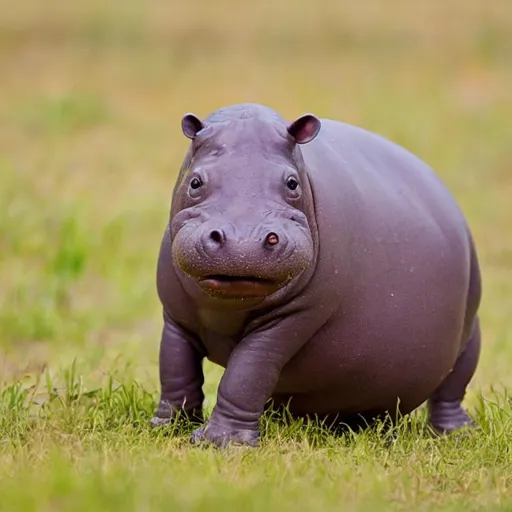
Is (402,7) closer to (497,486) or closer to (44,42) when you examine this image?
(44,42)

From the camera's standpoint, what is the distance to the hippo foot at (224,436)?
4480mm

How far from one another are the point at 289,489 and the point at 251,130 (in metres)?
1.42

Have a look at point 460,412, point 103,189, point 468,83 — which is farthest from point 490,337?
point 468,83

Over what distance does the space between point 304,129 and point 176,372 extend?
3.83 feet

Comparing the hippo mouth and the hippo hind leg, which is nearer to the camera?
the hippo mouth

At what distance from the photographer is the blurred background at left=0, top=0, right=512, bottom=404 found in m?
8.35

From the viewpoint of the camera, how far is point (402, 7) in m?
19.9

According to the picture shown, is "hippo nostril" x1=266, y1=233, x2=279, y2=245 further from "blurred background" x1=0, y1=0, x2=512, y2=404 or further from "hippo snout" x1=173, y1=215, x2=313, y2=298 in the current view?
"blurred background" x1=0, y1=0, x2=512, y2=404

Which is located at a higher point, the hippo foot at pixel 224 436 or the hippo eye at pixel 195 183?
the hippo eye at pixel 195 183

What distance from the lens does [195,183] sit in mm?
4375

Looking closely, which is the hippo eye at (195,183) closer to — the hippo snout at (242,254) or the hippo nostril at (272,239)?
the hippo snout at (242,254)

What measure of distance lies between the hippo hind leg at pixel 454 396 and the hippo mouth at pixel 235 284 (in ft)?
5.77

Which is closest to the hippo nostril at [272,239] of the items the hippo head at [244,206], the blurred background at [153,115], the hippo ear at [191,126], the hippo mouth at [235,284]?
the hippo head at [244,206]

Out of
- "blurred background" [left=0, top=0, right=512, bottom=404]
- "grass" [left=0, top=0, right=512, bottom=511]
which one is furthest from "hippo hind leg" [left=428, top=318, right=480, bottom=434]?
"blurred background" [left=0, top=0, right=512, bottom=404]
